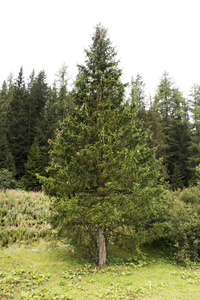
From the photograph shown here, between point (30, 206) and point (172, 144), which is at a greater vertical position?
Answer: point (172, 144)

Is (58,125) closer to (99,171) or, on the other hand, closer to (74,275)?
(99,171)

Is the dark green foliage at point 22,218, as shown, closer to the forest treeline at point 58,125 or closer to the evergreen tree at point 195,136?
the forest treeline at point 58,125

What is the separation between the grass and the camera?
4.64 m

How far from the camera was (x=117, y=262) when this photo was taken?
7.30m

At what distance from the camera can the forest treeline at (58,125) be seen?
23.2m

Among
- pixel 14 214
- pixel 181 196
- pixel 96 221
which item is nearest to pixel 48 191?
pixel 96 221

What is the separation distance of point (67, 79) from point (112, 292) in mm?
31021

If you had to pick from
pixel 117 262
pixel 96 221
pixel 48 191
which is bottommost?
pixel 117 262

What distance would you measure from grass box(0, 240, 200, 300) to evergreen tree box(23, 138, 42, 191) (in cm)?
1455

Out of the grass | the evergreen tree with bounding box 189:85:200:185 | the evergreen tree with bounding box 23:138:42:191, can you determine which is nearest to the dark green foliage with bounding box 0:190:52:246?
the grass

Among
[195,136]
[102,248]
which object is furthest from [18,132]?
[195,136]

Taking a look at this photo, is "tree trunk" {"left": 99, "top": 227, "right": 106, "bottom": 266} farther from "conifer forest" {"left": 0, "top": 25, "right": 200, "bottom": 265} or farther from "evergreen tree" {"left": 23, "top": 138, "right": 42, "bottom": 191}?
"evergreen tree" {"left": 23, "top": 138, "right": 42, "bottom": 191}

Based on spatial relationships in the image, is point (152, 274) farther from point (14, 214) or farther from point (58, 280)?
point (14, 214)

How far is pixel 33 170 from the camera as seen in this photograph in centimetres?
2239
